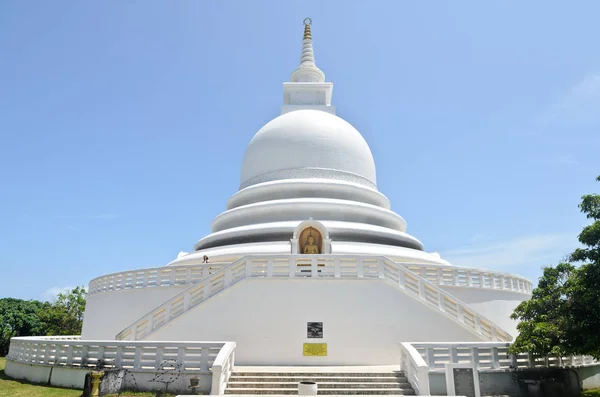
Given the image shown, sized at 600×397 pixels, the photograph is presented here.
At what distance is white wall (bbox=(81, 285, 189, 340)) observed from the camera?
712 inches

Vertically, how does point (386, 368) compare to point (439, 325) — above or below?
below

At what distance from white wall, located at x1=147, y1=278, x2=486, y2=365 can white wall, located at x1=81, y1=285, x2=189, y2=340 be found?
3.94m

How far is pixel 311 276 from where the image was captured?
48.0 ft

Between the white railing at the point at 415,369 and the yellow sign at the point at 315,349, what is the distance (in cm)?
252

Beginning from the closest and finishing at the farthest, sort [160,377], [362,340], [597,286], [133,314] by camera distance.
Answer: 1. [597,286]
2. [160,377]
3. [362,340]
4. [133,314]

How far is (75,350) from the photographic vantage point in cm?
1312

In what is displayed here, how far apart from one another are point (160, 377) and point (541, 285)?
11080mm

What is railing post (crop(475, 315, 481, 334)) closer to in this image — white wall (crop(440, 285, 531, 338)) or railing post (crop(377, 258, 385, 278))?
white wall (crop(440, 285, 531, 338))

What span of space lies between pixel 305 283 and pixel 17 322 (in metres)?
25.4

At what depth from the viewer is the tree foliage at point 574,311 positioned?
10367 millimetres

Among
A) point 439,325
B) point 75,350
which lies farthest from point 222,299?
point 439,325

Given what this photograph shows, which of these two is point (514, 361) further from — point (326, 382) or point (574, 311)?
point (326, 382)

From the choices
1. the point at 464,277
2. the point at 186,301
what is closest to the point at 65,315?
the point at 186,301

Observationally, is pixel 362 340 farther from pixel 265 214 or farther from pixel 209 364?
pixel 265 214
